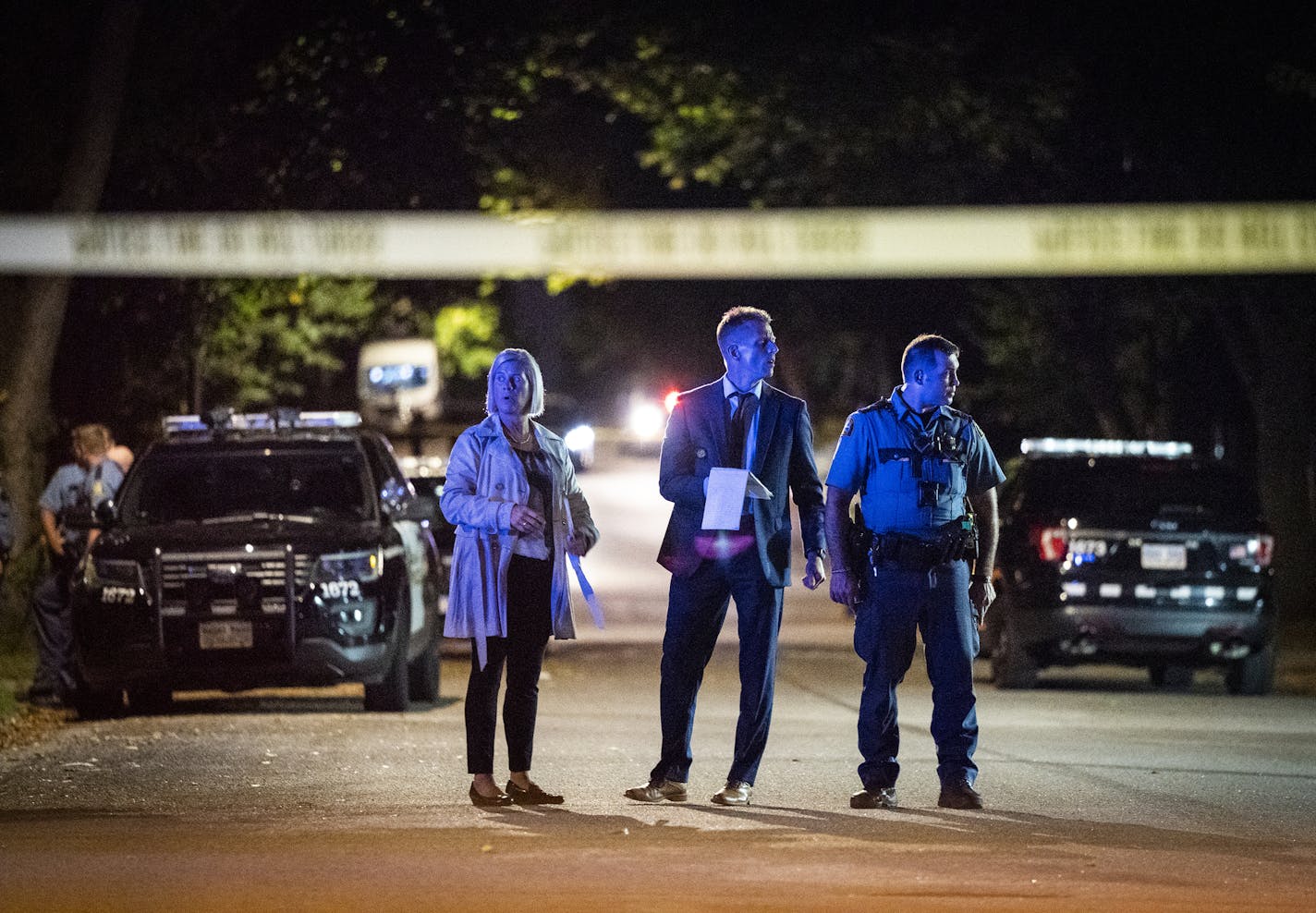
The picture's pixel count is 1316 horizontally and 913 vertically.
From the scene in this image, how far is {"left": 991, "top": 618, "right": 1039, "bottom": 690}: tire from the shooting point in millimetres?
16016

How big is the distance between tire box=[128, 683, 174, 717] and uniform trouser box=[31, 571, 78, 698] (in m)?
0.46

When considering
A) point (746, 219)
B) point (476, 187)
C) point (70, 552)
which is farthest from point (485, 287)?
point (70, 552)

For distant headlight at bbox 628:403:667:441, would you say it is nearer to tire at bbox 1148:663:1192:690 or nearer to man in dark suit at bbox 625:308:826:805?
tire at bbox 1148:663:1192:690

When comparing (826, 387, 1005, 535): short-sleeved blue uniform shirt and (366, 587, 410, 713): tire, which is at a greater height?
(826, 387, 1005, 535): short-sleeved blue uniform shirt

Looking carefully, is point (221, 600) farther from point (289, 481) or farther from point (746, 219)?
point (746, 219)

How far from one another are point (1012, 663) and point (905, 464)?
7241 millimetres

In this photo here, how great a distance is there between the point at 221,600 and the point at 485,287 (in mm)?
13633

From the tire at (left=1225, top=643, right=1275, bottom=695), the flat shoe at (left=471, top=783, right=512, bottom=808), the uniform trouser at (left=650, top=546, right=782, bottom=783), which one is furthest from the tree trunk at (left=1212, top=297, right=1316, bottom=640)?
the flat shoe at (left=471, top=783, right=512, bottom=808)

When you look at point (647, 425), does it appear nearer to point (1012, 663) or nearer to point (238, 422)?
point (1012, 663)

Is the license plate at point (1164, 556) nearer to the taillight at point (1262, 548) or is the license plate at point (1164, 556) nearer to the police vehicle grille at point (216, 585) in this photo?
the taillight at point (1262, 548)

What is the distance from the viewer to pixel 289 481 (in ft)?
46.9

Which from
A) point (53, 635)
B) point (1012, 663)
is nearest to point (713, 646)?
point (53, 635)

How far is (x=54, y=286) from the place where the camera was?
1989cm

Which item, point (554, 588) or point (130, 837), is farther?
point (554, 588)
